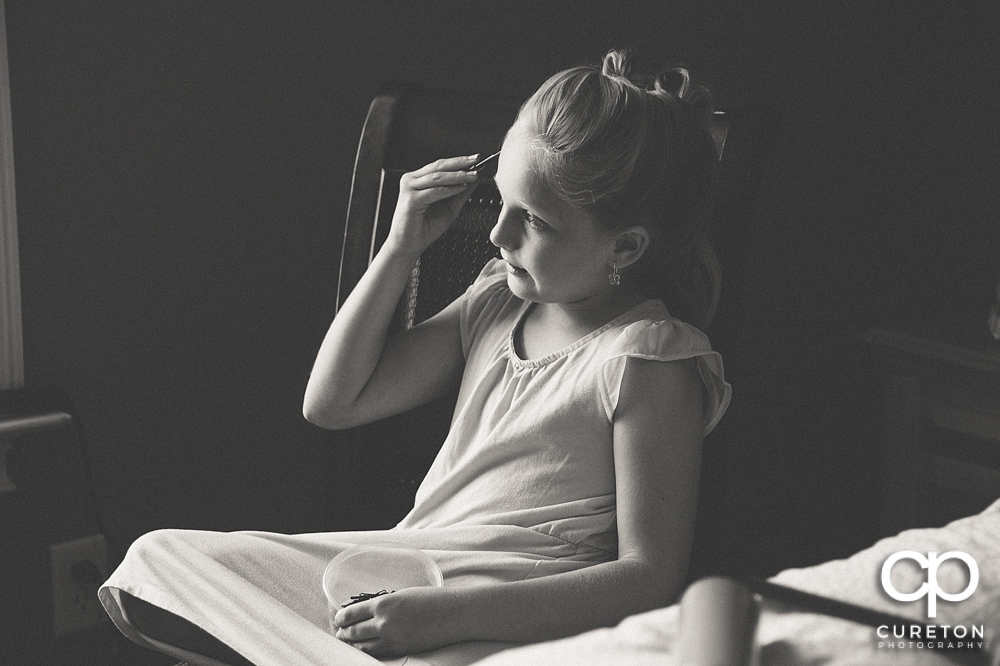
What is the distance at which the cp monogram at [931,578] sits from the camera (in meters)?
0.55

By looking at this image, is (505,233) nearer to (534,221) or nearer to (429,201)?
Result: (534,221)

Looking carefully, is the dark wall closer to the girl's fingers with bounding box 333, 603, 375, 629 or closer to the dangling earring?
the dangling earring

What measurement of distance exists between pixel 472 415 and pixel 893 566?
0.55 meters

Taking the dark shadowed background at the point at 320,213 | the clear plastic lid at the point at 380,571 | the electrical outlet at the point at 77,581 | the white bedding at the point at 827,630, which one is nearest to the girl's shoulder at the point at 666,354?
the clear plastic lid at the point at 380,571

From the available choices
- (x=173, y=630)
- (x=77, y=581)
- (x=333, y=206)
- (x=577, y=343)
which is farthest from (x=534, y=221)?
(x=77, y=581)

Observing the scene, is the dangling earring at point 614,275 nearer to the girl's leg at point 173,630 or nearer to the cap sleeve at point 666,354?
the cap sleeve at point 666,354

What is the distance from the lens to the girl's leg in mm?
888

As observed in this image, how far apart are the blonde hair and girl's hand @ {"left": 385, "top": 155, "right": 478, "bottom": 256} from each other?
124mm

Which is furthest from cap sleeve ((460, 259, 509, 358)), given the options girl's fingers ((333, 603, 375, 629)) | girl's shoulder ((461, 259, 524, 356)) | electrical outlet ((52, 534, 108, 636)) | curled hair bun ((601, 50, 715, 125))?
electrical outlet ((52, 534, 108, 636))

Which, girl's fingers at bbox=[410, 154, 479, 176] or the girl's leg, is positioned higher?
girl's fingers at bbox=[410, 154, 479, 176]

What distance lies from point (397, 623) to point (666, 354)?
0.34 metres

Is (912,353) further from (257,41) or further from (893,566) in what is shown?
(257,41)

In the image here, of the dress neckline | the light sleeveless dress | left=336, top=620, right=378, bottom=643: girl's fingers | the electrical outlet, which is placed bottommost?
the electrical outlet

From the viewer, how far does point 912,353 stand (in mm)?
1407
